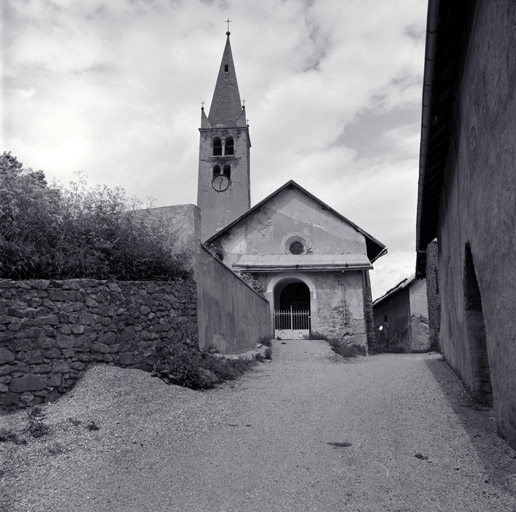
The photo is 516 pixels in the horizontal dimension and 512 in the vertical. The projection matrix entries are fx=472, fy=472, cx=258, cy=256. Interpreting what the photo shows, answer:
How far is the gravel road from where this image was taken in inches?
129

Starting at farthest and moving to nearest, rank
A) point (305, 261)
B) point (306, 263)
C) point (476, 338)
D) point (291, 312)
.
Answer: point (291, 312) < point (305, 261) < point (306, 263) < point (476, 338)

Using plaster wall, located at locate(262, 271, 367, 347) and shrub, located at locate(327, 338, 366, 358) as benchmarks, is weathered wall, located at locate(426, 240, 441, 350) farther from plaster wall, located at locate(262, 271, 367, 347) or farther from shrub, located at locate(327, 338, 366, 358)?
plaster wall, located at locate(262, 271, 367, 347)

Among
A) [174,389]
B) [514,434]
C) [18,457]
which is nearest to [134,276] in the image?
[174,389]

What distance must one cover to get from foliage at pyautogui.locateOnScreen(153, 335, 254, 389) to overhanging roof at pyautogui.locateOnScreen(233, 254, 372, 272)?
1108 centimetres

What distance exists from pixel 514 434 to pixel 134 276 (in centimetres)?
574

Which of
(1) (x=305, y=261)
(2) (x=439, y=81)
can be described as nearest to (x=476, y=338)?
(2) (x=439, y=81)

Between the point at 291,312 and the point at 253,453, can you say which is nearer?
the point at 253,453

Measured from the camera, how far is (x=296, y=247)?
21.3 metres

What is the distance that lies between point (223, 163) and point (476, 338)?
3534cm

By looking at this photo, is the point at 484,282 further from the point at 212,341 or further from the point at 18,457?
the point at 212,341

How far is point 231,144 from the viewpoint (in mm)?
40375

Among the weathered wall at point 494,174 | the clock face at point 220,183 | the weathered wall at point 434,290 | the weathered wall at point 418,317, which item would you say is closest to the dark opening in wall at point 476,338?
the weathered wall at point 494,174

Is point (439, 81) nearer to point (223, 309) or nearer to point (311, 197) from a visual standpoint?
point (223, 309)

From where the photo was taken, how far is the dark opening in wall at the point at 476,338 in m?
5.54
